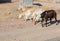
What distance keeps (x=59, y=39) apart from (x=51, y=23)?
4.12m

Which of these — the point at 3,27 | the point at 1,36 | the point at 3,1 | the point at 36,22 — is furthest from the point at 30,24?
the point at 3,1

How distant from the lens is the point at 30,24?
16.8 m

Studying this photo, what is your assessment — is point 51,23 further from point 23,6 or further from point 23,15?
point 23,6

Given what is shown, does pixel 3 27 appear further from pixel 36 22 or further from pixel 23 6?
pixel 23 6

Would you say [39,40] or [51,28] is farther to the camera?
[51,28]

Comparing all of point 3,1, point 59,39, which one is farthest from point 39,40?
point 3,1

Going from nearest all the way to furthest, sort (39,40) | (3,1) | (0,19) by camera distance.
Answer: (39,40) < (0,19) < (3,1)

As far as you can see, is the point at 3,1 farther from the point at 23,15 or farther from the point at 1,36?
the point at 1,36

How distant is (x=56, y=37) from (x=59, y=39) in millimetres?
566

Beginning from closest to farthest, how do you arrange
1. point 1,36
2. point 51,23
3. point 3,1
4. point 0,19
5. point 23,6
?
1. point 1,36
2. point 51,23
3. point 0,19
4. point 23,6
5. point 3,1

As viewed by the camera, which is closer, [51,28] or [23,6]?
[51,28]

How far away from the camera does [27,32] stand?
14.3 metres

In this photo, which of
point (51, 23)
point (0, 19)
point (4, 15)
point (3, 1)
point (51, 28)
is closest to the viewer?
point (51, 28)

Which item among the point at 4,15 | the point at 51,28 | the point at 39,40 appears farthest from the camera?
the point at 4,15
